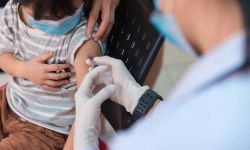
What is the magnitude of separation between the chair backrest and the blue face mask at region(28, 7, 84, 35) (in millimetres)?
133

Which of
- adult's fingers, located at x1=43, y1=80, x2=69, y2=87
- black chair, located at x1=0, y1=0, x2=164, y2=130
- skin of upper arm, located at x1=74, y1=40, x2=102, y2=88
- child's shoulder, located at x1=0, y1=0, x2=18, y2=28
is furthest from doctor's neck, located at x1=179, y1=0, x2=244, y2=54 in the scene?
child's shoulder, located at x1=0, y1=0, x2=18, y2=28

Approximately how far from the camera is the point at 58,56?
1.23m

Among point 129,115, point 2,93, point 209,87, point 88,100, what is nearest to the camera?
point 209,87

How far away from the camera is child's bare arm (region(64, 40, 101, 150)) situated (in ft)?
3.73

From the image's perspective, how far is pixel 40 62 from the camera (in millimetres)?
1231

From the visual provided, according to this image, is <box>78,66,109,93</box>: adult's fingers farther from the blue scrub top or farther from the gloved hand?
the blue scrub top

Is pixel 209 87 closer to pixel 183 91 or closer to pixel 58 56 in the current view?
pixel 183 91

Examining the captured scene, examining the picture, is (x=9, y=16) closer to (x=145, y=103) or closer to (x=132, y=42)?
(x=132, y=42)

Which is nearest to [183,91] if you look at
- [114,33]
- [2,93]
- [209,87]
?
[209,87]

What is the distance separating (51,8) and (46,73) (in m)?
0.20

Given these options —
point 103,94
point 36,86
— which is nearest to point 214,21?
point 103,94

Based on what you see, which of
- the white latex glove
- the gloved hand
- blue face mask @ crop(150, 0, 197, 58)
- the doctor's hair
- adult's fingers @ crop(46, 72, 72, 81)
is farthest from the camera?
adult's fingers @ crop(46, 72, 72, 81)

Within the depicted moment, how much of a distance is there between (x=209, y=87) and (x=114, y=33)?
2.62 feet

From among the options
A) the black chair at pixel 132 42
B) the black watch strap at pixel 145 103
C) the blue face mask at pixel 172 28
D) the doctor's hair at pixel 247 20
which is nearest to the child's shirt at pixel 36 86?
the black chair at pixel 132 42
